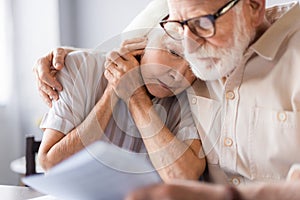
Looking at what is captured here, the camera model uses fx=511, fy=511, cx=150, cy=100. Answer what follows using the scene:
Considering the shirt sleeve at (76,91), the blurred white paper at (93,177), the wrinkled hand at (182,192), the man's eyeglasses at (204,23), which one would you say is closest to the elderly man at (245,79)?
the man's eyeglasses at (204,23)

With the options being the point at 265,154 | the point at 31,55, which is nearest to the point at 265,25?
the point at 265,154

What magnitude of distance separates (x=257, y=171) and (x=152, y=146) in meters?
0.25

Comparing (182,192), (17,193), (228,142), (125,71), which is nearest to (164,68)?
(125,71)

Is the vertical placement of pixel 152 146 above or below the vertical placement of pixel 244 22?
below

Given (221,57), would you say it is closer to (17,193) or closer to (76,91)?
(76,91)

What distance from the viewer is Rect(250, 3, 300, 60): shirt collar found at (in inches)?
44.4

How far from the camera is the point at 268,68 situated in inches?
45.2

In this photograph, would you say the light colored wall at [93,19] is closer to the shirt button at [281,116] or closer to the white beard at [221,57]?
the white beard at [221,57]

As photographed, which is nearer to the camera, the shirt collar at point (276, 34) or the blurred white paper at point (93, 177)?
the blurred white paper at point (93, 177)

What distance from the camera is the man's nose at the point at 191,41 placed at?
1113 mm

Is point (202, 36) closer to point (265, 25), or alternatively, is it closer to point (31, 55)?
point (265, 25)

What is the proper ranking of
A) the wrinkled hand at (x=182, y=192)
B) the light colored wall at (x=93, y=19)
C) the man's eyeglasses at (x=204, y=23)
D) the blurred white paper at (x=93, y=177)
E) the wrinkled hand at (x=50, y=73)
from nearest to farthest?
the wrinkled hand at (x=182, y=192), the blurred white paper at (x=93, y=177), the man's eyeglasses at (x=204, y=23), the wrinkled hand at (x=50, y=73), the light colored wall at (x=93, y=19)

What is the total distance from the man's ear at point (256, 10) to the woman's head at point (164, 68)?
0.58 feet

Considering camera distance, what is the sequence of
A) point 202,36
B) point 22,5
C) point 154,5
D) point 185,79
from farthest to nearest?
point 22,5 → point 154,5 → point 185,79 → point 202,36
